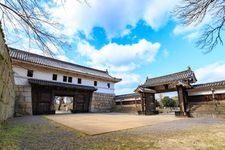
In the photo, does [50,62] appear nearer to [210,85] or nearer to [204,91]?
[204,91]

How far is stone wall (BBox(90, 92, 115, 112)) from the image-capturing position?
1918 centimetres

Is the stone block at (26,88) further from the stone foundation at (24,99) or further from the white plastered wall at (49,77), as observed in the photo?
the white plastered wall at (49,77)

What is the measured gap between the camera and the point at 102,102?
20.1 metres

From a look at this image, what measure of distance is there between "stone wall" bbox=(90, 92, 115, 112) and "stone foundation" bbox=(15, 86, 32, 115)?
6.84m

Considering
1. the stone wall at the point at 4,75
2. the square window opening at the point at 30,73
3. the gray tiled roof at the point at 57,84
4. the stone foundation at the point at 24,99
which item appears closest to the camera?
the stone wall at the point at 4,75

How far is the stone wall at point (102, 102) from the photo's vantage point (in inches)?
755

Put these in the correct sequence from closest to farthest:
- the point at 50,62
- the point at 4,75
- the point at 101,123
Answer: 1. the point at 4,75
2. the point at 101,123
3. the point at 50,62

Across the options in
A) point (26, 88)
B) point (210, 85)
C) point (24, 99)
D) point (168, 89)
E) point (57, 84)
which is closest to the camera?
point (210, 85)

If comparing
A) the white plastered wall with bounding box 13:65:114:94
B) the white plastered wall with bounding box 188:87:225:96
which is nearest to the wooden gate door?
the white plastered wall with bounding box 13:65:114:94

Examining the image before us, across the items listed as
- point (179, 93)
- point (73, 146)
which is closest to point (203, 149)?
point (73, 146)

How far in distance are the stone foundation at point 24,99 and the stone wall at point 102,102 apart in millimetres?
6835

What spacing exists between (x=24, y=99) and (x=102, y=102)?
8.71 m

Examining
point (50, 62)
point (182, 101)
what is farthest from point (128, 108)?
point (50, 62)

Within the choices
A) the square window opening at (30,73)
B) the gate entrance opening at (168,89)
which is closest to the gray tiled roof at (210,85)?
the gate entrance opening at (168,89)
